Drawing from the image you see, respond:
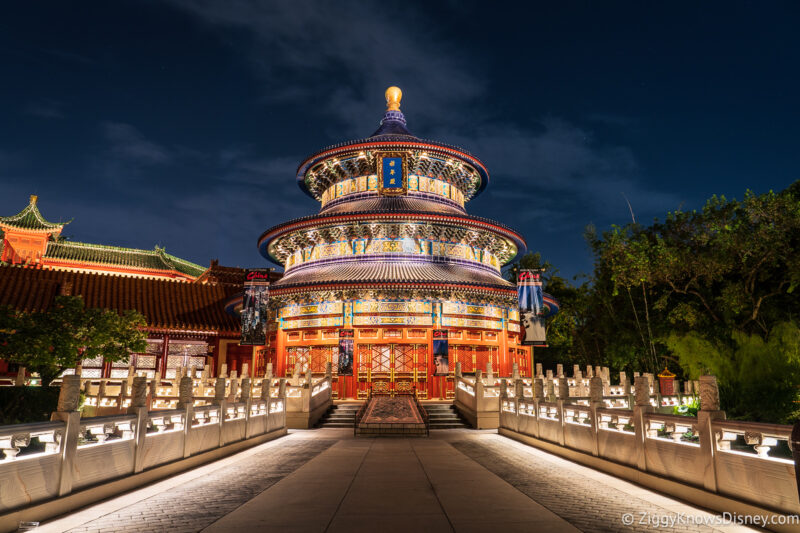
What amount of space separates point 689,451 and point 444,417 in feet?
48.8

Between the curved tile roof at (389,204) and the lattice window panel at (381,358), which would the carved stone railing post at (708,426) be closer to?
the lattice window panel at (381,358)

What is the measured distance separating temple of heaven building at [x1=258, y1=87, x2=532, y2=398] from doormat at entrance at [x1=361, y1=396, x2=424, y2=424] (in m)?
4.15

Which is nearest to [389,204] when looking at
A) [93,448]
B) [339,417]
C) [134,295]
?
[339,417]

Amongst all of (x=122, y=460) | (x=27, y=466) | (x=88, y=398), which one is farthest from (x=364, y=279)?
(x=27, y=466)

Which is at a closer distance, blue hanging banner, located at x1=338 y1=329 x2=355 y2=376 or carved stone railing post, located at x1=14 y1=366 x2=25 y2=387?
carved stone railing post, located at x1=14 y1=366 x2=25 y2=387

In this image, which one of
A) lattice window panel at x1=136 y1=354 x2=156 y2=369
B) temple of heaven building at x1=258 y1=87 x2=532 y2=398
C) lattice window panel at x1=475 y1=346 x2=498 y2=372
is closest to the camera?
temple of heaven building at x1=258 y1=87 x2=532 y2=398

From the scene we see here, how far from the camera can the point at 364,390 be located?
27.0m

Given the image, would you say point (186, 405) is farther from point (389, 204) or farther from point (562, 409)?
point (389, 204)

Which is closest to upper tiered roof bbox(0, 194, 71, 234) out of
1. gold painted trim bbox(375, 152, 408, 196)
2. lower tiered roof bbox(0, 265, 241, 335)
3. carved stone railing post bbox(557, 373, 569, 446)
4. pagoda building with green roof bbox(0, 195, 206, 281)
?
pagoda building with green roof bbox(0, 195, 206, 281)

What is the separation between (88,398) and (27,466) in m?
16.8

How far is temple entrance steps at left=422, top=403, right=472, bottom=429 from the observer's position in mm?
21938

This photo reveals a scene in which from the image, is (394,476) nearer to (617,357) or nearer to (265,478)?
(265,478)

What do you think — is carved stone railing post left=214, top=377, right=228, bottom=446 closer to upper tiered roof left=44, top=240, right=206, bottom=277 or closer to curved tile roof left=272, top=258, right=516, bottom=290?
curved tile roof left=272, top=258, right=516, bottom=290

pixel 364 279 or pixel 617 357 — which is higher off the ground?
pixel 364 279
